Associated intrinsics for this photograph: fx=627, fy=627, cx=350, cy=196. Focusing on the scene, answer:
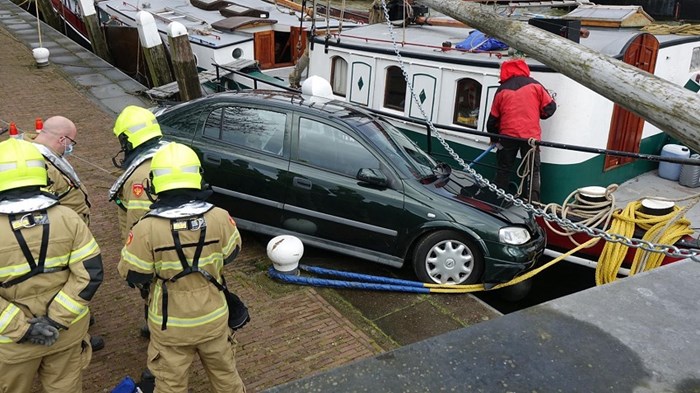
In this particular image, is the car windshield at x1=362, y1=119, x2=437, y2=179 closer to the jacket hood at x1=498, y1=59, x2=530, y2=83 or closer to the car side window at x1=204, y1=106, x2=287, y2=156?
the car side window at x1=204, y1=106, x2=287, y2=156

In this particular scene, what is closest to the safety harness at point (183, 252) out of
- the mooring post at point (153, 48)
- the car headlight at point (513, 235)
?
the car headlight at point (513, 235)

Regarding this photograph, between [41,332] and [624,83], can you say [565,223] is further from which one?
[41,332]

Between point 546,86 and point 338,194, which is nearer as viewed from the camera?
point 338,194

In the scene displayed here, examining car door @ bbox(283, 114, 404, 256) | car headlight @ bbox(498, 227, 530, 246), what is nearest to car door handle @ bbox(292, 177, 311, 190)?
car door @ bbox(283, 114, 404, 256)

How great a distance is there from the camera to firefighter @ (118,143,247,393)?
11.5 feet

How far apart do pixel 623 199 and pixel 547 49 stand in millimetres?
5994

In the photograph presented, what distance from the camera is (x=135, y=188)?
178 inches

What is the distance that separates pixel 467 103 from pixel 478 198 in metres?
2.38

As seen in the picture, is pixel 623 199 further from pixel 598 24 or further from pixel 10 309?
pixel 10 309

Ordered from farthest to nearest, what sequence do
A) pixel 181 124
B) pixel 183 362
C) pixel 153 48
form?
pixel 153 48, pixel 181 124, pixel 183 362

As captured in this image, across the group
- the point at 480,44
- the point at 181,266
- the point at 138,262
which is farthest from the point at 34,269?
the point at 480,44

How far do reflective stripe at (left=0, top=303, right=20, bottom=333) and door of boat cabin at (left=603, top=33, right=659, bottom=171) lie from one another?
22.6 feet

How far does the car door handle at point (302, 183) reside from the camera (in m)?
6.32

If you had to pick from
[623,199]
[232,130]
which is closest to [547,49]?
[232,130]
